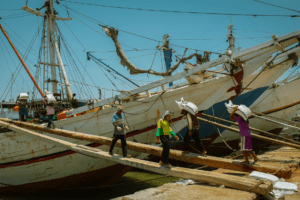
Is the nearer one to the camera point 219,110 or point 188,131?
point 188,131

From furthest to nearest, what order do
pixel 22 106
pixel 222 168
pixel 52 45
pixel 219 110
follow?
pixel 52 45
pixel 22 106
pixel 219 110
pixel 222 168

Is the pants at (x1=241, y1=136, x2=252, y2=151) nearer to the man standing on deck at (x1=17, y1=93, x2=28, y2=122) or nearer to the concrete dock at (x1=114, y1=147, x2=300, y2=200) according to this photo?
the concrete dock at (x1=114, y1=147, x2=300, y2=200)

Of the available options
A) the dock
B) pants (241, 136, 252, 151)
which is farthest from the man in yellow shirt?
pants (241, 136, 252, 151)

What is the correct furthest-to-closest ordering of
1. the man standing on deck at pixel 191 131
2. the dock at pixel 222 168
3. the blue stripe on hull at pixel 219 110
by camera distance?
the blue stripe on hull at pixel 219 110
the man standing on deck at pixel 191 131
the dock at pixel 222 168

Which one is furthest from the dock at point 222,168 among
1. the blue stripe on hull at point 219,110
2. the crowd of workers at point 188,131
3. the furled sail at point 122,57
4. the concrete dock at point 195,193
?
the furled sail at point 122,57

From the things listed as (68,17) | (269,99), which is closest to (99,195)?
(269,99)

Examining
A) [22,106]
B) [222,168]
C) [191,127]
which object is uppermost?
[22,106]

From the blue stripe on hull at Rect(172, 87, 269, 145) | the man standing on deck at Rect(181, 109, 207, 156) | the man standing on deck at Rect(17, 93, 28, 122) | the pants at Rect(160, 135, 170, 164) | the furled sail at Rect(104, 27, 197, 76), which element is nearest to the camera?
the pants at Rect(160, 135, 170, 164)

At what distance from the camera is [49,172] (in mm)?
7953

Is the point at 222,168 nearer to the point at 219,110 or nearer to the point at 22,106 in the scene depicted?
the point at 219,110

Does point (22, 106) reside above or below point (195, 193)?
above

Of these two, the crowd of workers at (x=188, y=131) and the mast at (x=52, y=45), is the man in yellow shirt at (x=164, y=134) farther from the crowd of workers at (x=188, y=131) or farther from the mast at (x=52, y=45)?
the mast at (x=52, y=45)

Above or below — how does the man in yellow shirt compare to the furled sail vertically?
below

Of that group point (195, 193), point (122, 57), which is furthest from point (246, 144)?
point (122, 57)
